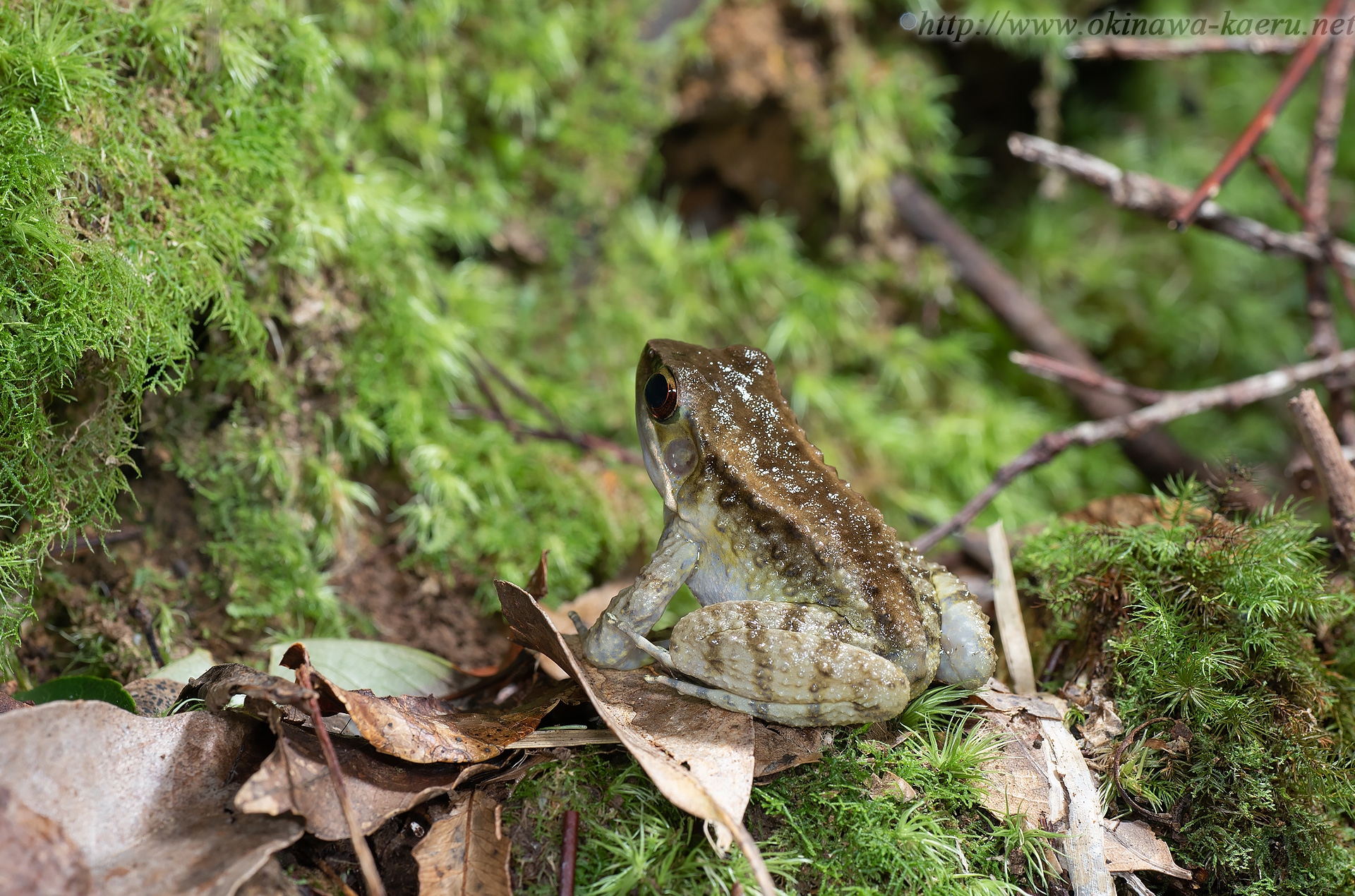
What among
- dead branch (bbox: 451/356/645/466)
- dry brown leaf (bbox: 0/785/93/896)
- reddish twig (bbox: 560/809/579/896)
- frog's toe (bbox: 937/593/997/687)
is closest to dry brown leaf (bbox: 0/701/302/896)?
dry brown leaf (bbox: 0/785/93/896)

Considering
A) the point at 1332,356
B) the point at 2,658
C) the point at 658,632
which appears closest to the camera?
the point at 2,658

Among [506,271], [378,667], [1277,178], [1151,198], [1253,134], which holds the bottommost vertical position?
[378,667]

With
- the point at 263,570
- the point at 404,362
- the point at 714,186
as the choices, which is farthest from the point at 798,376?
the point at 263,570

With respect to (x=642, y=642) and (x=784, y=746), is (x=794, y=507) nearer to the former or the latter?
(x=642, y=642)

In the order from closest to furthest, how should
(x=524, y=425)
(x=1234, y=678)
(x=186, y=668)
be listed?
(x=1234, y=678) < (x=186, y=668) < (x=524, y=425)

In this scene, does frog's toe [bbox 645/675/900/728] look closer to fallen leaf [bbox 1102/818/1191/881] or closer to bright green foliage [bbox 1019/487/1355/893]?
fallen leaf [bbox 1102/818/1191/881]

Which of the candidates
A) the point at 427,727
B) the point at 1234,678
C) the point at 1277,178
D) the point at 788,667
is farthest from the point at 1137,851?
the point at 1277,178

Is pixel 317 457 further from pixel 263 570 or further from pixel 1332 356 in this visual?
pixel 1332 356
